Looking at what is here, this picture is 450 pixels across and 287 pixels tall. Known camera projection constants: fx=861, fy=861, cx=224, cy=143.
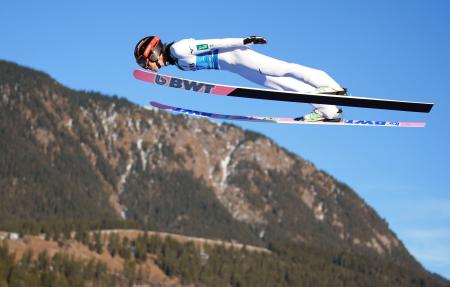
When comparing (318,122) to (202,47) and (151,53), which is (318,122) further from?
(151,53)

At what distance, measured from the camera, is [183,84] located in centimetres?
2044

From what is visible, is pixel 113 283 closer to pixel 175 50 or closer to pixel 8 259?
pixel 8 259

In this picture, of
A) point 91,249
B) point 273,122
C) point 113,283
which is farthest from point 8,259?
point 273,122

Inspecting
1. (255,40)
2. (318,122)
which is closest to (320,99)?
(318,122)

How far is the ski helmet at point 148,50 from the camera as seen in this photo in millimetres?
20562

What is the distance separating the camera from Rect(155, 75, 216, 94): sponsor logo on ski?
65.8ft

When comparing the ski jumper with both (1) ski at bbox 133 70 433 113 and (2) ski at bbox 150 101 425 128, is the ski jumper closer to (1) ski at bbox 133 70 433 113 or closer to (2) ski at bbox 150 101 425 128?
(1) ski at bbox 133 70 433 113

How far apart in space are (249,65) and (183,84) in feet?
5.56

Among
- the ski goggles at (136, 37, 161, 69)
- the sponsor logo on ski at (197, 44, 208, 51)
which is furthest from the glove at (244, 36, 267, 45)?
the ski goggles at (136, 37, 161, 69)

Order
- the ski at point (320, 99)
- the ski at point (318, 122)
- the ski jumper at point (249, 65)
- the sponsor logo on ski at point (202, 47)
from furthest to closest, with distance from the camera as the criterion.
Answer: the ski at point (318, 122), the sponsor logo on ski at point (202, 47), the ski jumper at point (249, 65), the ski at point (320, 99)

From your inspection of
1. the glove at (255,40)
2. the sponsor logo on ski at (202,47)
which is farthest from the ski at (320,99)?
the glove at (255,40)

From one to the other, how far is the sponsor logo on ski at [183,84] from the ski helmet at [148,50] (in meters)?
0.37

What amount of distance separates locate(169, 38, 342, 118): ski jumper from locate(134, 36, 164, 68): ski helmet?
18.0 inches

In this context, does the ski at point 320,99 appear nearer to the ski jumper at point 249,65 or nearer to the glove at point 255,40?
the ski jumper at point 249,65
